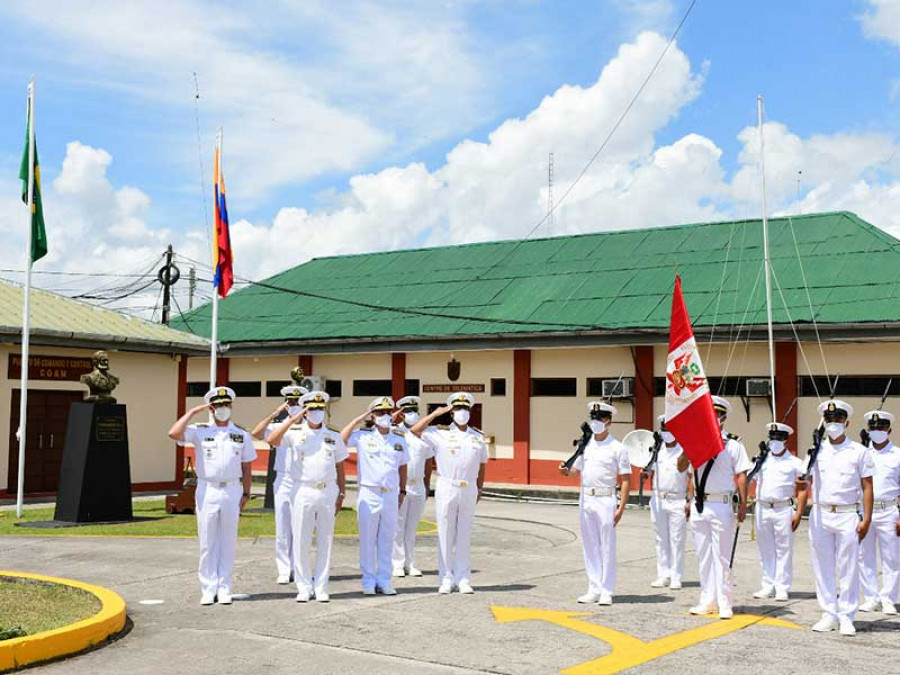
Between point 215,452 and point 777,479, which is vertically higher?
point 215,452

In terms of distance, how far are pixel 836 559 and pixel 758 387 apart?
14.8 meters

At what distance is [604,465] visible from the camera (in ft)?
33.2

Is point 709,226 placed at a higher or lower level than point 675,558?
Result: higher

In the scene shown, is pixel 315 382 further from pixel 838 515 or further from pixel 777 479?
pixel 838 515

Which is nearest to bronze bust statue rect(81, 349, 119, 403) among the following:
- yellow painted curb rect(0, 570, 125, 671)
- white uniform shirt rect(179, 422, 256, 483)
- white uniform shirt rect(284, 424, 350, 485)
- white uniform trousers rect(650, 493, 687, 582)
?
white uniform shirt rect(179, 422, 256, 483)

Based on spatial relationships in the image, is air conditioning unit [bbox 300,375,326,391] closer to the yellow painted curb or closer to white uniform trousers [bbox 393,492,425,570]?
white uniform trousers [bbox 393,492,425,570]

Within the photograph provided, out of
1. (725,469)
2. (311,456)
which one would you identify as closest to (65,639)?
(311,456)

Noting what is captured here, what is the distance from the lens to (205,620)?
8.90 m

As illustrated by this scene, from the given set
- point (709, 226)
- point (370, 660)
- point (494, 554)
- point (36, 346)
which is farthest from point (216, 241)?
point (709, 226)

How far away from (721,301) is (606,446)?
15.8m

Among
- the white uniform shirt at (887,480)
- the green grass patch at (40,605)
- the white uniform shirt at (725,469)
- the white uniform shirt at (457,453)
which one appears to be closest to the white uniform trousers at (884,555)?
the white uniform shirt at (887,480)

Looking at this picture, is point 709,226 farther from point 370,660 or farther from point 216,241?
point 370,660

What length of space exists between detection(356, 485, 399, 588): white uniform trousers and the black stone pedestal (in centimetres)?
731

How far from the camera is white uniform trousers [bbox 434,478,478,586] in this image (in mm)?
10430
